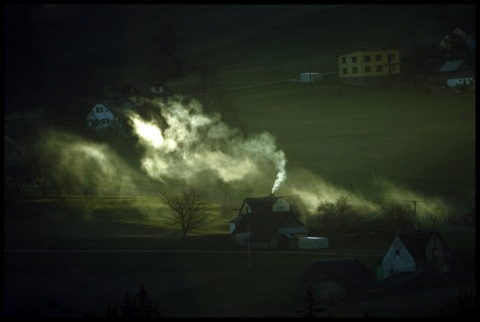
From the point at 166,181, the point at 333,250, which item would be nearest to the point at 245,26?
the point at 166,181

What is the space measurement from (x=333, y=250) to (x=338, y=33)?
2982 inches

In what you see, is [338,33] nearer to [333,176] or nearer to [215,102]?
[215,102]

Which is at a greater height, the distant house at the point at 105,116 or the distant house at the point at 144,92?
the distant house at the point at 144,92

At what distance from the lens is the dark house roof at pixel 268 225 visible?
71500mm

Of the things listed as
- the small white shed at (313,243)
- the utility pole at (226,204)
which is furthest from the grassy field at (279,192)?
the small white shed at (313,243)

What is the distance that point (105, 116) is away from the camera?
10412cm

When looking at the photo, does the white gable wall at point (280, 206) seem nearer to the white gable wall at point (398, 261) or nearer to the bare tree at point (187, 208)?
the bare tree at point (187, 208)

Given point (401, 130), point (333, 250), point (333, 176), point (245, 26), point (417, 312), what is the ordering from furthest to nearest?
point (245, 26)
point (401, 130)
point (333, 176)
point (333, 250)
point (417, 312)

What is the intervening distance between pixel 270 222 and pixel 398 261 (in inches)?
526

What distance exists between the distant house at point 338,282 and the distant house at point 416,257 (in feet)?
10.6

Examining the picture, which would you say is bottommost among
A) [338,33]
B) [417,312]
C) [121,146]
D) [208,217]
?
[417,312]

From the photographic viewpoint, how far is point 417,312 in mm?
51594

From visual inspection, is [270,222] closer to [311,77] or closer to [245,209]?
[245,209]

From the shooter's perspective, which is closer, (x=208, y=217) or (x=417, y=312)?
(x=417, y=312)
